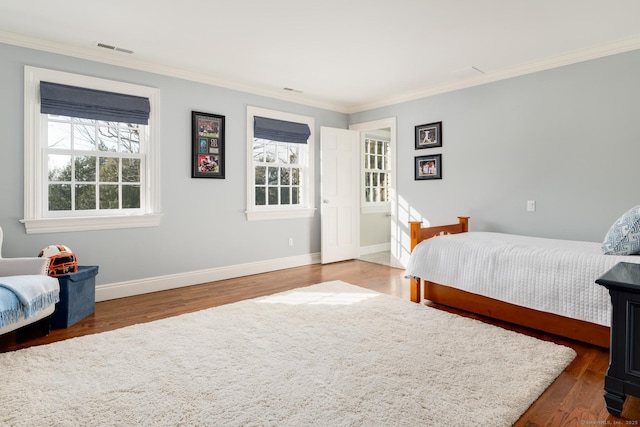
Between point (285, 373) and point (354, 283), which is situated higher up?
point (354, 283)

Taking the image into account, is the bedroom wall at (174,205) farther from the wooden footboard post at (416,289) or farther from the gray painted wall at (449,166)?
the wooden footboard post at (416,289)

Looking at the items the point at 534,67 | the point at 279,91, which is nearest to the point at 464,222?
the point at 534,67

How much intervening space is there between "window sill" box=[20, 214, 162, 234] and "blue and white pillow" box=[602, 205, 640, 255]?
4.04 m

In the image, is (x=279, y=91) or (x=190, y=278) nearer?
(x=190, y=278)

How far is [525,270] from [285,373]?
1.94 meters

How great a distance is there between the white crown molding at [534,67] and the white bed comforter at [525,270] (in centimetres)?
181

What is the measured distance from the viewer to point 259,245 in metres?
4.86

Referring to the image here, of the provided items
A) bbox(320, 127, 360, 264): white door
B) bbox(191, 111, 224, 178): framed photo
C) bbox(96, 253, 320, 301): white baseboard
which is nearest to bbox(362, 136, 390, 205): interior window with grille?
bbox(320, 127, 360, 264): white door

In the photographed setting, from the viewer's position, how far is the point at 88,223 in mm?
3541

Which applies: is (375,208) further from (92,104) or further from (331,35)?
(92,104)

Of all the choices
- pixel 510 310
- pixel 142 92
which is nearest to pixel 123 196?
pixel 142 92

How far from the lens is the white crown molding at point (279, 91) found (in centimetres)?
323

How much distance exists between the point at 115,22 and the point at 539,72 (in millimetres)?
4025

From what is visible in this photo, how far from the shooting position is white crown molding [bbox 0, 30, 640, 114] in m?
3.23
